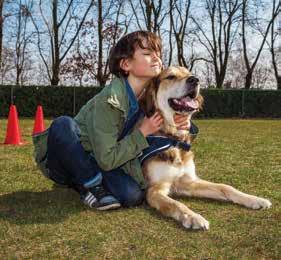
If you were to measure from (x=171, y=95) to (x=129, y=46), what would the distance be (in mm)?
538

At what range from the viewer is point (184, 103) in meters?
4.10

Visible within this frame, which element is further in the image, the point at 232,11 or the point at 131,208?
the point at 232,11

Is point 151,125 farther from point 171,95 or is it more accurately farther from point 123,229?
point 123,229

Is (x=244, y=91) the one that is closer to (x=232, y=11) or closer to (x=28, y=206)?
(x=232, y=11)

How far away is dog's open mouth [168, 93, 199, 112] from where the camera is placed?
407 centimetres

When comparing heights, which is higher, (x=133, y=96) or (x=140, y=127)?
(x=133, y=96)

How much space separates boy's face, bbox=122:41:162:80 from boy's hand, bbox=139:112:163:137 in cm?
38

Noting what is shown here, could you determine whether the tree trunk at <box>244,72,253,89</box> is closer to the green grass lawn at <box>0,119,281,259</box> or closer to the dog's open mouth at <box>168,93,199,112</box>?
the green grass lawn at <box>0,119,281,259</box>

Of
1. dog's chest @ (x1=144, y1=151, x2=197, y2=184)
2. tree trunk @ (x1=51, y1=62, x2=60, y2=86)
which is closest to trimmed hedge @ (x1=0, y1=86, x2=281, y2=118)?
tree trunk @ (x1=51, y1=62, x2=60, y2=86)

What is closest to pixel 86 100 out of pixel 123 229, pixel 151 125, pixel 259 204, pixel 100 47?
pixel 100 47

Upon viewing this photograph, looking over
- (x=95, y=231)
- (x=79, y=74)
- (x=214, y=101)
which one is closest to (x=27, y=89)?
(x=79, y=74)

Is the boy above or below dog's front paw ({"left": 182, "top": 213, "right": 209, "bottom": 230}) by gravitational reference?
above

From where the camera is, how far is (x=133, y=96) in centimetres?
395

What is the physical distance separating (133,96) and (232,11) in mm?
33144
